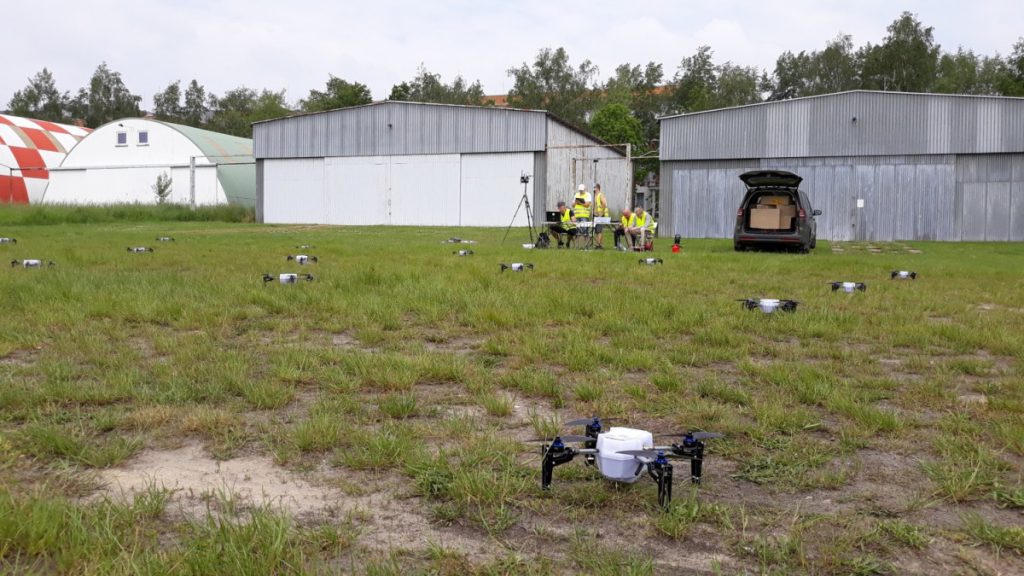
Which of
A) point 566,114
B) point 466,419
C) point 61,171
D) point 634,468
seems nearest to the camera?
point 634,468

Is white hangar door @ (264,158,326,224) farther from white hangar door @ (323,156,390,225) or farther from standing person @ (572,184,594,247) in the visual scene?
standing person @ (572,184,594,247)

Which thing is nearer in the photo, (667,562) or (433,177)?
(667,562)

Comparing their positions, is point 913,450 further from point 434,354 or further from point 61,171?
point 61,171

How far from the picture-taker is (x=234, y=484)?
281cm

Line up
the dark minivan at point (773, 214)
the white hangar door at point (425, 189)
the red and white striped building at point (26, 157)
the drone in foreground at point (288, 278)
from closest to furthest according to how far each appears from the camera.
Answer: the drone in foreground at point (288, 278) → the dark minivan at point (773, 214) → the white hangar door at point (425, 189) → the red and white striped building at point (26, 157)

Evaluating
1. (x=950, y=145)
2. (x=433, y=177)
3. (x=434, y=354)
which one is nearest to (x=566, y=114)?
(x=433, y=177)

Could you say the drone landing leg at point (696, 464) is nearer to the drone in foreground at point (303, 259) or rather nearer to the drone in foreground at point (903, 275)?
the drone in foreground at point (903, 275)

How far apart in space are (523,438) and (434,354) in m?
1.75

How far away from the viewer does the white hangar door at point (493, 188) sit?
112 ft

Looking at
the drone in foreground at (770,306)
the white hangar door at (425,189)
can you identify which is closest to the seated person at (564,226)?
the drone in foreground at (770,306)

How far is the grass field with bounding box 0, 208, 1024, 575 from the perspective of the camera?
2.28 metres

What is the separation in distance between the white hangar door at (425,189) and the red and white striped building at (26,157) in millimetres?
22801

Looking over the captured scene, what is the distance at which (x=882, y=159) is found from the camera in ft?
91.1

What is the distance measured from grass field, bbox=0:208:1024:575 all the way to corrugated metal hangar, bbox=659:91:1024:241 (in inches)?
889
